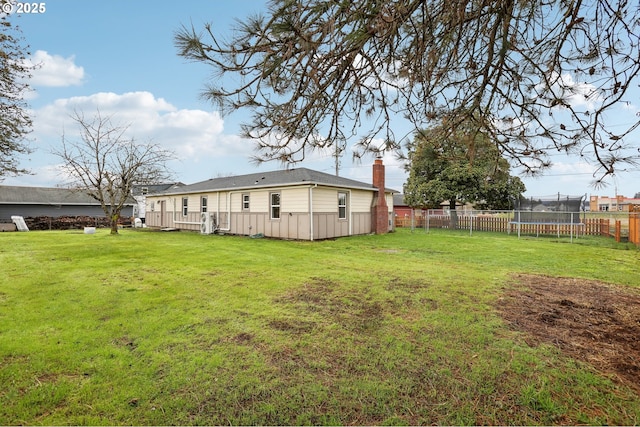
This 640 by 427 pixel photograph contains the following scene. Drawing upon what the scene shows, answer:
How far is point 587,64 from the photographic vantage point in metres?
3.70

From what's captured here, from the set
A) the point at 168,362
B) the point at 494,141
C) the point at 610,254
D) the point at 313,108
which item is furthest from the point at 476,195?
the point at 168,362

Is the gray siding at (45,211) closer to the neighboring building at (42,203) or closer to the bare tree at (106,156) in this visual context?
the neighboring building at (42,203)

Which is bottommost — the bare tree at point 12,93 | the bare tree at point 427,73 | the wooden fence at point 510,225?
the wooden fence at point 510,225

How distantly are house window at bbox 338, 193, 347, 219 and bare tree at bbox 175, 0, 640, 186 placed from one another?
10.9 metres

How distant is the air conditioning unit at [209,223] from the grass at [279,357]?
1200 cm

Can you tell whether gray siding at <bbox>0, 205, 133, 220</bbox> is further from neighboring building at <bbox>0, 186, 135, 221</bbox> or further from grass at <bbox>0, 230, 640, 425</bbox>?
grass at <bbox>0, 230, 640, 425</bbox>

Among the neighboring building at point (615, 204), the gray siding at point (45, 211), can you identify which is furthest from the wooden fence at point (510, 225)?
the gray siding at point (45, 211)

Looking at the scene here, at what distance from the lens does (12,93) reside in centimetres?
841

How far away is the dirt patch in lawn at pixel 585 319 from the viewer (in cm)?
307

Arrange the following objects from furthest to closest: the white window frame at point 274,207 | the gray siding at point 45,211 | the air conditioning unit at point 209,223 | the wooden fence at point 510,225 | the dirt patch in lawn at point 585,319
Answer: the gray siding at point 45,211, the air conditioning unit at point 209,223, the wooden fence at point 510,225, the white window frame at point 274,207, the dirt patch in lawn at point 585,319

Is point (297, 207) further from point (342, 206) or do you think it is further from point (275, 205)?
point (342, 206)
